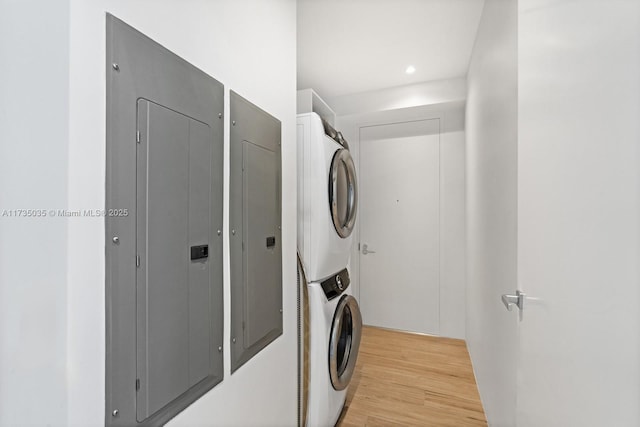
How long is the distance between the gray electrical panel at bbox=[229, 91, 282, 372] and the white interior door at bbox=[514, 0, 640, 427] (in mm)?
897

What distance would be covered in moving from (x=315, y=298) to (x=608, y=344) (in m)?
1.27

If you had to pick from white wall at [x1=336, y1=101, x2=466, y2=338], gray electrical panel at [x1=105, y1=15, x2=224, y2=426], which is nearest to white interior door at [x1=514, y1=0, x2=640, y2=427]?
gray electrical panel at [x1=105, y1=15, x2=224, y2=426]

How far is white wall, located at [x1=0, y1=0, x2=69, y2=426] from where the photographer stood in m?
0.51

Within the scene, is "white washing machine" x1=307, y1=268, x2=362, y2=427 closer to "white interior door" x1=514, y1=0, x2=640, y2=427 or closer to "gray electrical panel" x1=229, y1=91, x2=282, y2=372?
"gray electrical panel" x1=229, y1=91, x2=282, y2=372

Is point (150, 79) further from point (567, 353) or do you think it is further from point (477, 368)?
point (477, 368)

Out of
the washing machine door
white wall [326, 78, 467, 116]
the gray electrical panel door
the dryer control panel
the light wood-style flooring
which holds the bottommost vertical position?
the light wood-style flooring

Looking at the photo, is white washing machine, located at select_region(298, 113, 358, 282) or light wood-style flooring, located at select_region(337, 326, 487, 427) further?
light wood-style flooring, located at select_region(337, 326, 487, 427)

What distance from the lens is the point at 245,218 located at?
1.11 metres

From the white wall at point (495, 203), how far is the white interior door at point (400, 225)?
949 millimetres

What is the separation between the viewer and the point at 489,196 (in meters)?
1.70

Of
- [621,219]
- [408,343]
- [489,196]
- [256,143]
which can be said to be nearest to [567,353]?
[621,219]

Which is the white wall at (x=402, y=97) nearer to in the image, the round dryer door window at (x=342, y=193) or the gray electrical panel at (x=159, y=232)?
the round dryer door window at (x=342, y=193)

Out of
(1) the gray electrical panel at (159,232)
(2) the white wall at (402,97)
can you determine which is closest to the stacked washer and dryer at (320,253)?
(1) the gray electrical panel at (159,232)

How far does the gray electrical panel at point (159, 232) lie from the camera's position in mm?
646
